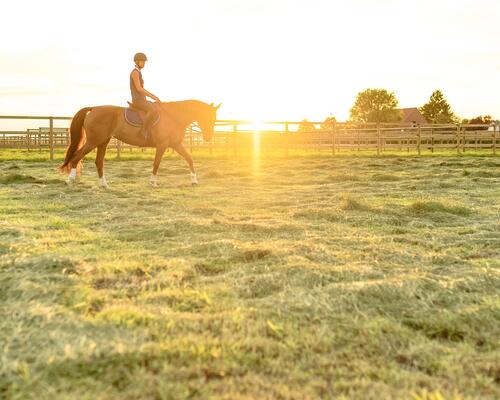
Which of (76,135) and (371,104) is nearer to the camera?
(76,135)

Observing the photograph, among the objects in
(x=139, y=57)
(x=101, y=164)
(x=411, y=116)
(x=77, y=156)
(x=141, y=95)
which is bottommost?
(x=101, y=164)

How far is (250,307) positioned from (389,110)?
72607mm

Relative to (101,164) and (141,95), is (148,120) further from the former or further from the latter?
(101,164)

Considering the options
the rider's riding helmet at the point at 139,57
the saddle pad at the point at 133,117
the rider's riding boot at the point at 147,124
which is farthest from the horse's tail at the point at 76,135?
the rider's riding helmet at the point at 139,57

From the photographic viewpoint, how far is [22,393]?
5.06 feet

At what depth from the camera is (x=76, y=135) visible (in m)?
8.80

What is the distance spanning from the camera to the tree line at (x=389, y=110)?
65.4 m

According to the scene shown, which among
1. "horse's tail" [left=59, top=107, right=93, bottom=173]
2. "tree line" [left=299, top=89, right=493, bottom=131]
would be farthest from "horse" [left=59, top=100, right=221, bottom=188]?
"tree line" [left=299, top=89, right=493, bottom=131]

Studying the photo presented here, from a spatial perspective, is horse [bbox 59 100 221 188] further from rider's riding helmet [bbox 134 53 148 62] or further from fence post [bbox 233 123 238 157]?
fence post [bbox 233 123 238 157]

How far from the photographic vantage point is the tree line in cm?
6538

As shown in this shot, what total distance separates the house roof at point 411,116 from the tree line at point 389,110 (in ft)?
1.87

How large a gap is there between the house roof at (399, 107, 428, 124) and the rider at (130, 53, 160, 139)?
6481cm

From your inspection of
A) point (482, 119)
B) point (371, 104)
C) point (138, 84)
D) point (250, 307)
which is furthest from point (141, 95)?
point (371, 104)

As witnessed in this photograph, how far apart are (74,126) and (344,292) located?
750 centimetres
